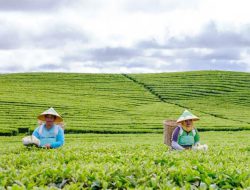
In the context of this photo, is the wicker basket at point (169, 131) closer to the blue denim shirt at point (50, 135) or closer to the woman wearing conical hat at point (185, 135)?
the woman wearing conical hat at point (185, 135)

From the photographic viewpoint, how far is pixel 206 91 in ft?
224

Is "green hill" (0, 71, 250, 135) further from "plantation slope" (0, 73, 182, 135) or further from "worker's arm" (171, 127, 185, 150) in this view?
"worker's arm" (171, 127, 185, 150)

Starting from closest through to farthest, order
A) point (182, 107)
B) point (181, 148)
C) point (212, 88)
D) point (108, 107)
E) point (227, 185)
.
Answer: point (227, 185) < point (181, 148) < point (108, 107) < point (182, 107) < point (212, 88)

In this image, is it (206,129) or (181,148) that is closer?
(181,148)

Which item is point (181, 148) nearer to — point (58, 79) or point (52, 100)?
point (52, 100)

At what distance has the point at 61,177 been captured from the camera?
716cm

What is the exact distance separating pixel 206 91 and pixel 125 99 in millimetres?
14990

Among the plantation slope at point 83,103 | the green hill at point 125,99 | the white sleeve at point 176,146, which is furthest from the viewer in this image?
the green hill at point 125,99

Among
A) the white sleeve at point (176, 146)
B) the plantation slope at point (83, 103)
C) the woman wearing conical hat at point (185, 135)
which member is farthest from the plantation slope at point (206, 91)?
the white sleeve at point (176, 146)

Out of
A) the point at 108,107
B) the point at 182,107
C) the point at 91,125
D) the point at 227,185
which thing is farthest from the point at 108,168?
the point at 182,107

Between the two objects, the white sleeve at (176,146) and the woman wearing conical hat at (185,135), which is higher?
the woman wearing conical hat at (185,135)

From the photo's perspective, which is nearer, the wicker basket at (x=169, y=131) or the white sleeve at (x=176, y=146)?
the white sleeve at (x=176, y=146)

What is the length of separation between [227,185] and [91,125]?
97.3 feet

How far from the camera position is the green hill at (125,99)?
129 feet
